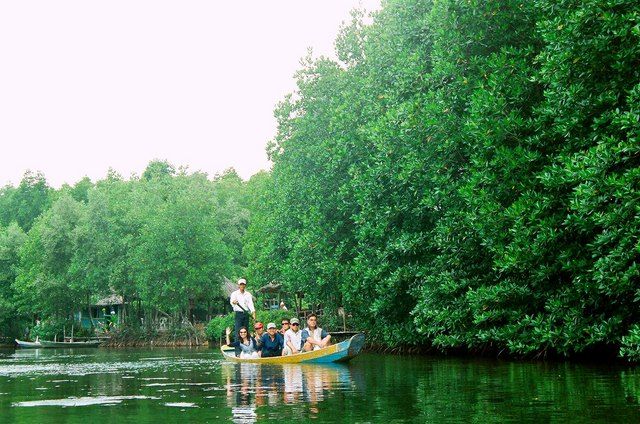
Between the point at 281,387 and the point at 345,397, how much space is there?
2308mm

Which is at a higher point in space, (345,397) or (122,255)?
(122,255)

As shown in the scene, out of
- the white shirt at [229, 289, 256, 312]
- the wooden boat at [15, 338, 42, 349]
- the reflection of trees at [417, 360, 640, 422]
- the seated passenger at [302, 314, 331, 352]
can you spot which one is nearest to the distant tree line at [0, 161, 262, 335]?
the wooden boat at [15, 338, 42, 349]

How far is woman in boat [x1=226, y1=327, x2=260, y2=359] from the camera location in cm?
2367

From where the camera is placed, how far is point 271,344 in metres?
22.8

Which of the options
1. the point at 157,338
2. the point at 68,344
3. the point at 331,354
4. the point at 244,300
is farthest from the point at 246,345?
the point at 68,344

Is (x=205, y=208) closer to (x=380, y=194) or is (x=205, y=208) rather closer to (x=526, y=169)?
(x=380, y=194)

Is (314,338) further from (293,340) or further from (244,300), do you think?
(244,300)

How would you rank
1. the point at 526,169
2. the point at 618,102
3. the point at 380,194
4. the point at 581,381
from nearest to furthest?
the point at 581,381
the point at 618,102
the point at 526,169
the point at 380,194

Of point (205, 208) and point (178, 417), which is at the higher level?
point (205, 208)

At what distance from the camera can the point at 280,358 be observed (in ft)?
68.4

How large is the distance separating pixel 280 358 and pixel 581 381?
30.8 feet

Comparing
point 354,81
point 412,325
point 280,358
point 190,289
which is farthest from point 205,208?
point 280,358

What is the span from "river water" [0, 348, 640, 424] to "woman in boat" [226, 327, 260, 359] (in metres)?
6.27

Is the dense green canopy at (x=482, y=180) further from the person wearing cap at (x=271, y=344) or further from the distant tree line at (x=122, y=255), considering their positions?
the distant tree line at (x=122, y=255)
